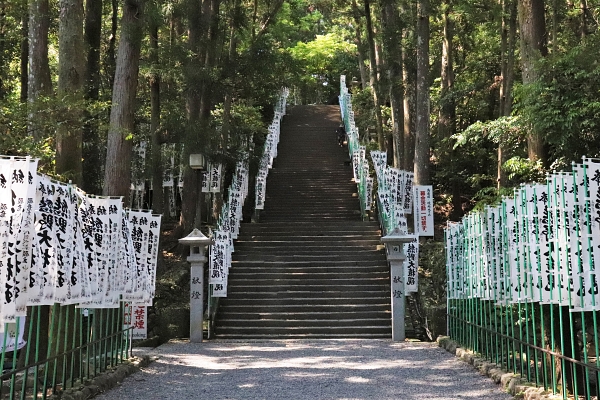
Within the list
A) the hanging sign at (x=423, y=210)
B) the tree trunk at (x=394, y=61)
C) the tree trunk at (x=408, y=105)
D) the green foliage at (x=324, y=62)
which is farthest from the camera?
the green foliage at (x=324, y=62)

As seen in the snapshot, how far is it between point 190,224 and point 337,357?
7.77 m

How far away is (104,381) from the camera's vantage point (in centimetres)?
730

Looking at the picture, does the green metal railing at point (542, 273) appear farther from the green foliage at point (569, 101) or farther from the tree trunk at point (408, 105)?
the tree trunk at point (408, 105)

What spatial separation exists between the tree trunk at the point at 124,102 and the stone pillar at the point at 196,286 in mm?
2788

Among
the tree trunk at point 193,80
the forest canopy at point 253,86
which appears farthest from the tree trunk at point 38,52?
the tree trunk at point 193,80

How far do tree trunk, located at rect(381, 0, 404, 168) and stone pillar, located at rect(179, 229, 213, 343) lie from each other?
7.16m

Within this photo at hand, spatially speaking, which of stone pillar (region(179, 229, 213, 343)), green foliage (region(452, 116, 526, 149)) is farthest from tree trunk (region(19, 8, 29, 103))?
green foliage (region(452, 116, 526, 149))

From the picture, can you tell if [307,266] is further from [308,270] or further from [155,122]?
[155,122]

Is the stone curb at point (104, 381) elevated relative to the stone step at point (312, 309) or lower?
lower

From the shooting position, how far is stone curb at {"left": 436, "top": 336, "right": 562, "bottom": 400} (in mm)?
6037

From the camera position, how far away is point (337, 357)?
32.6 ft

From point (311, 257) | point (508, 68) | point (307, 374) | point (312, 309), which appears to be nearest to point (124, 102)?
point (307, 374)

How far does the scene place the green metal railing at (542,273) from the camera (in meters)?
5.11

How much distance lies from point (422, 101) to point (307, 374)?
8.37m
